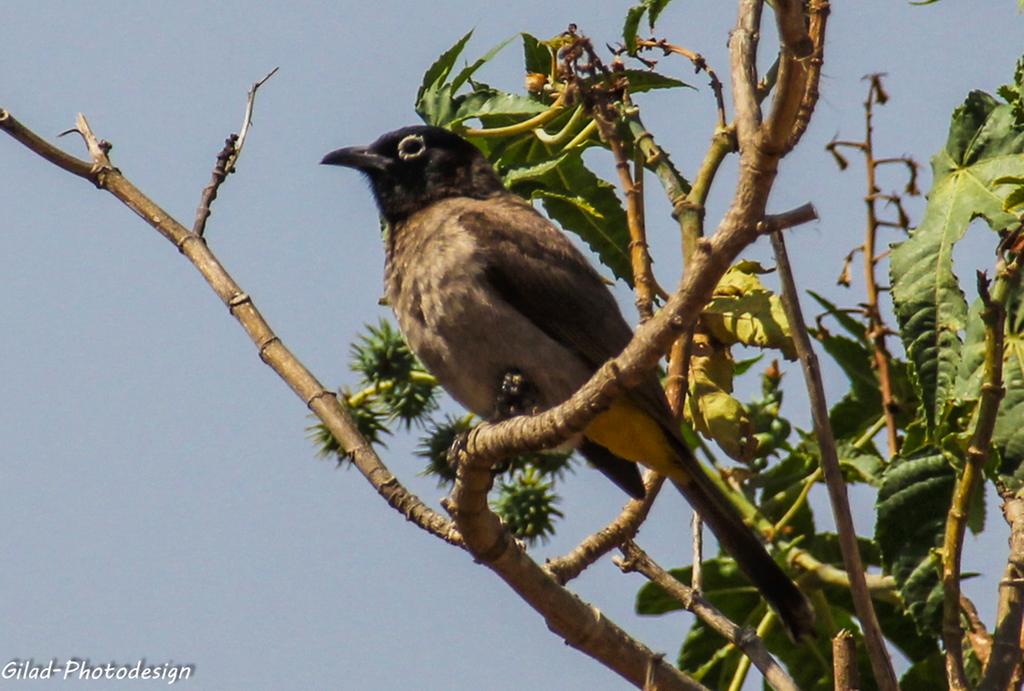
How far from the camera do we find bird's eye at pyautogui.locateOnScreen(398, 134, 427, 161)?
20.5 ft

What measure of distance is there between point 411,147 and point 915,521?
2.63 m

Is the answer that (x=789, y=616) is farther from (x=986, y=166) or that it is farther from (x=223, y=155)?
(x=223, y=155)

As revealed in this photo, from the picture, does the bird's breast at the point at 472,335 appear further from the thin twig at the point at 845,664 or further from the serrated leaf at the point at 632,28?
the thin twig at the point at 845,664

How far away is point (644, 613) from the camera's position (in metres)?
5.79

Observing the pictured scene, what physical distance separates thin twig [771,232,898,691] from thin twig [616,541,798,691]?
25 centimetres

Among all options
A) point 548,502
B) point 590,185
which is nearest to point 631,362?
point 590,185

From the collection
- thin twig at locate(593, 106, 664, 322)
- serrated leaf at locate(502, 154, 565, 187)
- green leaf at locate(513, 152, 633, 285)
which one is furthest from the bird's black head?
thin twig at locate(593, 106, 664, 322)

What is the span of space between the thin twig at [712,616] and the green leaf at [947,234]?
78 centimetres

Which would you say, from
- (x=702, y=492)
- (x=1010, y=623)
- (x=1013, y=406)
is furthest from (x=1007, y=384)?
(x=702, y=492)

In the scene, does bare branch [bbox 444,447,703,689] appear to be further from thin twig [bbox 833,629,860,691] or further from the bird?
the bird

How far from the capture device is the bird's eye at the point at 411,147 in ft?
20.5

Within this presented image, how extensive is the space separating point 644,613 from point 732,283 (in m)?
1.50

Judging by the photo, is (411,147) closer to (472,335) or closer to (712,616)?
(472,335)

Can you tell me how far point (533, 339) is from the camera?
5.25 metres
